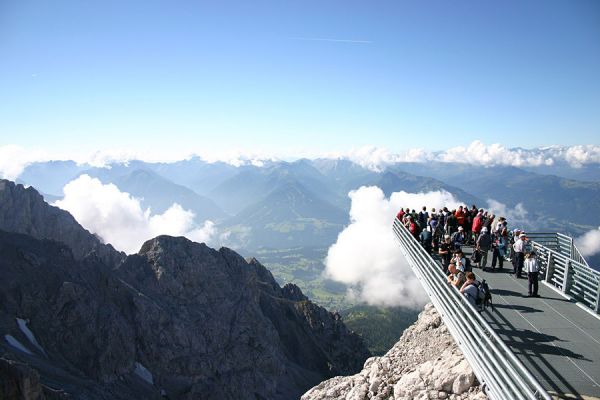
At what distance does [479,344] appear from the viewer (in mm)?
10828

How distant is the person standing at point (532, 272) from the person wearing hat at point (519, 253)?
230 centimetres

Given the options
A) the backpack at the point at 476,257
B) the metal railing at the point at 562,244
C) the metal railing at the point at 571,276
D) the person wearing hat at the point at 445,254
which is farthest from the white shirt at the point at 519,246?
the metal railing at the point at 562,244

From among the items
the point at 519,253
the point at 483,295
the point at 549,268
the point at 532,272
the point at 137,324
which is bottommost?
the point at 137,324

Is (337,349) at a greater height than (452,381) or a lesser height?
lesser

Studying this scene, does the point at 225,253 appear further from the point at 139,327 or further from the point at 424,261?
the point at 424,261

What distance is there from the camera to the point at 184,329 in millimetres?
85438

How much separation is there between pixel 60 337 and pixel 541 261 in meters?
73.1

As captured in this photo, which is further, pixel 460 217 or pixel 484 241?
pixel 460 217

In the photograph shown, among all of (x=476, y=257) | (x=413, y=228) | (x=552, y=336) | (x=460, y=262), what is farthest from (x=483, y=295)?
(x=413, y=228)

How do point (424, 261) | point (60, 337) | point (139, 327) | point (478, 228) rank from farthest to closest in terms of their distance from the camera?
point (139, 327)
point (60, 337)
point (478, 228)
point (424, 261)

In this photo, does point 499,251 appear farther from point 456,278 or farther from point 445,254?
point 456,278

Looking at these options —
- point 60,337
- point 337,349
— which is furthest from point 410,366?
point 337,349

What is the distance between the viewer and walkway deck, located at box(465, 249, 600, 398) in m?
10.4

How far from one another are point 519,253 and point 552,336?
715cm
